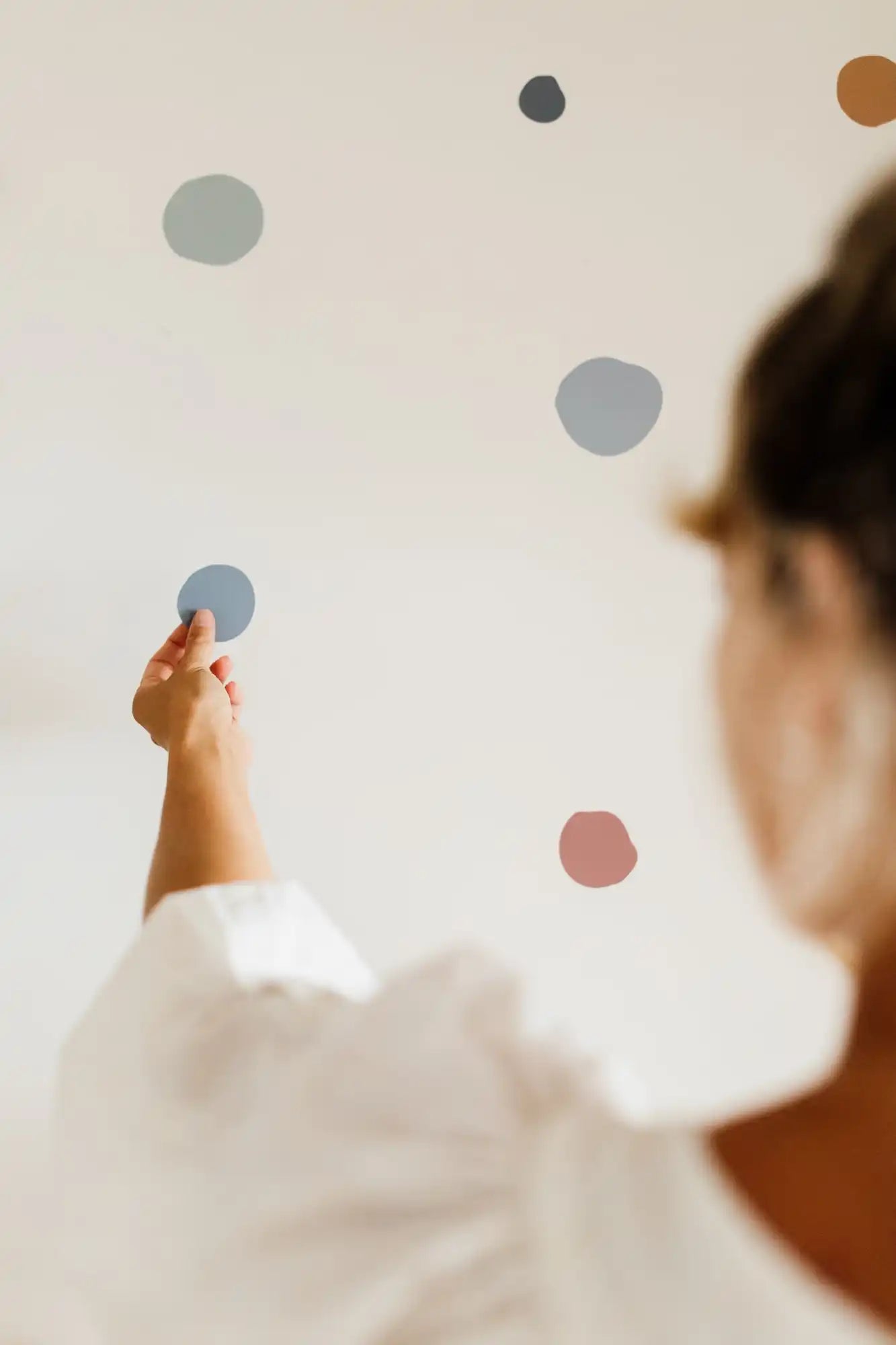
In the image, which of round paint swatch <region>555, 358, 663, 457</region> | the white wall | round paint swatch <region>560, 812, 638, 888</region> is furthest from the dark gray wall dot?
round paint swatch <region>560, 812, 638, 888</region>

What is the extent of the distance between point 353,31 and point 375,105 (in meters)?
0.05

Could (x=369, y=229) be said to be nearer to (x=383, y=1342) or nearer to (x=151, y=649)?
(x=151, y=649)

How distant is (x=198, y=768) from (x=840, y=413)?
41 centimetres

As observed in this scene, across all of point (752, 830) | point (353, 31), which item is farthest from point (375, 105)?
point (752, 830)

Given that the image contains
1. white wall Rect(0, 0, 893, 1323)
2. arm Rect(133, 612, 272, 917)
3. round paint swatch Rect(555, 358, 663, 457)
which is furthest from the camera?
round paint swatch Rect(555, 358, 663, 457)

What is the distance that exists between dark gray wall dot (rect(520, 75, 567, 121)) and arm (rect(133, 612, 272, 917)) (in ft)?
1.37

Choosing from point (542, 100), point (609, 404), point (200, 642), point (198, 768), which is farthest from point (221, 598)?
point (542, 100)

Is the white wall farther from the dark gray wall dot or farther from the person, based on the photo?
the person

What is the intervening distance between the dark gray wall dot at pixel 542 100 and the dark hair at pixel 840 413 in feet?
1.49

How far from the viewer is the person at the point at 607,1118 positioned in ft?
1.09

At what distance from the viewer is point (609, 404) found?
792mm

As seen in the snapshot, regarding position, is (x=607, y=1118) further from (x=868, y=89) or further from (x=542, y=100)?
(x=868, y=89)

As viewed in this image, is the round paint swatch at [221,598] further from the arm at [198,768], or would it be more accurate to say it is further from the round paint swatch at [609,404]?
the round paint swatch at [609,404]

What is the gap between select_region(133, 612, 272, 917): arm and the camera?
56 centimetres
